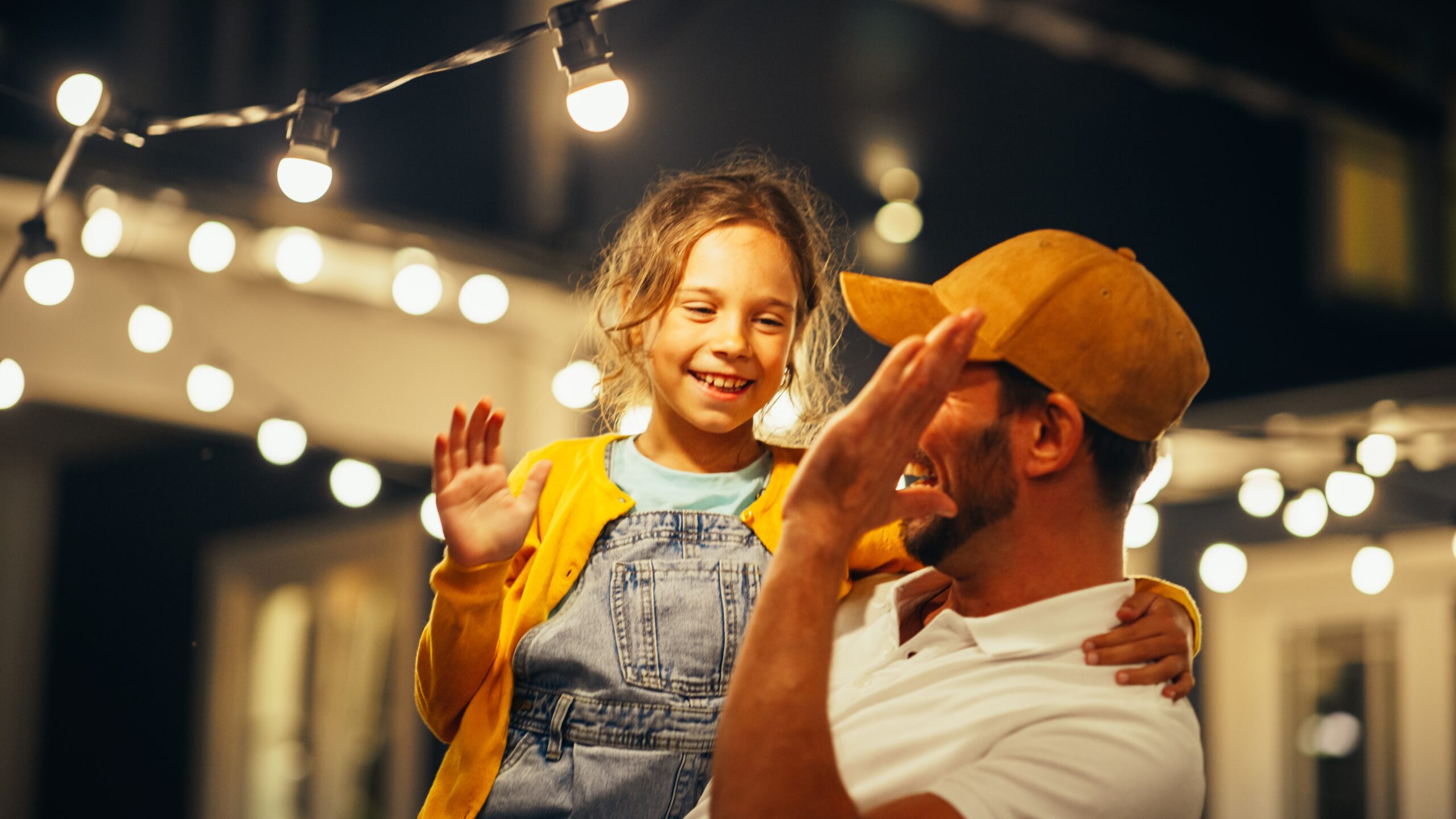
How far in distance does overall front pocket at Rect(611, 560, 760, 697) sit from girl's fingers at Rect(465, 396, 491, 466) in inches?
10.9

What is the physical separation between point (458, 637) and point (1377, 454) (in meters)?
3.89

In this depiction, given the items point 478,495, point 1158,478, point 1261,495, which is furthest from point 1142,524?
point 478,495

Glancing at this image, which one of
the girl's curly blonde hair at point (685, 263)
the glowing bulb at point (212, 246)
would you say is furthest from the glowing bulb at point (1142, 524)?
the glowing bulb at point (212, 246)

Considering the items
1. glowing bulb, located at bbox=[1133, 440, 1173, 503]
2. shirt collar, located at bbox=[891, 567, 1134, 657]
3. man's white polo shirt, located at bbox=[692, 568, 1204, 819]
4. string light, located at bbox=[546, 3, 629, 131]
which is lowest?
man's white polo shirt, located at bbox=[692, 568, 1204, 819]

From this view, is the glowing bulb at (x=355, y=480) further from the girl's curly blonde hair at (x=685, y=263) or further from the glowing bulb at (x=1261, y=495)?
the glowing bulb at (x=1261, y=495)

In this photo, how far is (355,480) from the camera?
15.9 ft

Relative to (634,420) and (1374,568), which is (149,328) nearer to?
(634,420)

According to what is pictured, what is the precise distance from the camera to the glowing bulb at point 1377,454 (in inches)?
177

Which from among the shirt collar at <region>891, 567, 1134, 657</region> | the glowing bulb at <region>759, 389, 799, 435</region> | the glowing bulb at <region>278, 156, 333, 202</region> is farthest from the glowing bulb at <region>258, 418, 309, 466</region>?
the shirt collar at <region>891, 567, 1134, 657</region>

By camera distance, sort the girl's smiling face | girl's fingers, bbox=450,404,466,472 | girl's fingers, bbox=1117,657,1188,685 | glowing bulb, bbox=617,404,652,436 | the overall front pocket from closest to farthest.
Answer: girl's fingers, bbox=1117,657,1188,685
girl's fingers, bbox=450,404,466,472
the overall front pocket
the girl's smiling face
glowing bulb, bbox=617,404,652,436

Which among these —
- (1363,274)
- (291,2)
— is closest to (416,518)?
(291,2)

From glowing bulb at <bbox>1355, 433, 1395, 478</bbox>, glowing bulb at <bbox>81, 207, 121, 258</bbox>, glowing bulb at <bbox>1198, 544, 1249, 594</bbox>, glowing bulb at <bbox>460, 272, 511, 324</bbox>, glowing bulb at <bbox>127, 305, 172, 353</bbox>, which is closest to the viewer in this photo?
glowing bulb at <bbox>81, 207, 121, 258</bbox>

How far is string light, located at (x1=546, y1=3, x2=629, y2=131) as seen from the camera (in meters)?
1.85

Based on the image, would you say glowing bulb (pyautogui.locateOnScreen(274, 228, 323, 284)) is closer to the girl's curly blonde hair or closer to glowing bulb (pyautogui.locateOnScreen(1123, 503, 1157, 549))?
the girl's curly blonde hair
